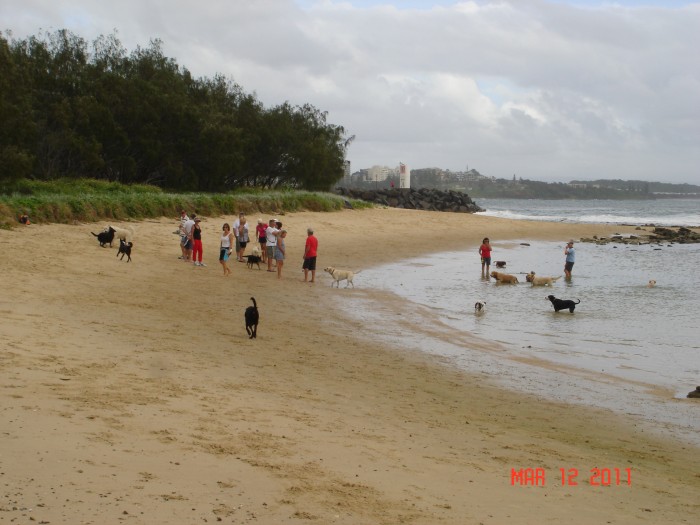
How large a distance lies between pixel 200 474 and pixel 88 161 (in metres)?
32.8

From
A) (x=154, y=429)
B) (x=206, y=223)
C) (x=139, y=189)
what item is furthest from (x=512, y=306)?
(x=139, y=189)

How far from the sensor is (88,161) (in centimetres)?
3541

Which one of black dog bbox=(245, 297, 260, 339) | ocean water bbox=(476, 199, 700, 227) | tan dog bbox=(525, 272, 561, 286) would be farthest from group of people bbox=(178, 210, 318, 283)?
ocean water bbox=(476, 199, 700, 227)

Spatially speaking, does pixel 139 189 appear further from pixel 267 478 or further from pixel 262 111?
pixel 267 478

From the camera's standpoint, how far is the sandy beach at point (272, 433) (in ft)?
16.4

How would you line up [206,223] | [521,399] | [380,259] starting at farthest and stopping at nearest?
[206,223] → [380,259] → [521,399]

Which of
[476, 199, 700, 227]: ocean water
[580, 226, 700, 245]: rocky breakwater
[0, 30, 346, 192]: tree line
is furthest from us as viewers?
[476, 199, 700, 227]: ocean water

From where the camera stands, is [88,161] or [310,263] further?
[88,161]

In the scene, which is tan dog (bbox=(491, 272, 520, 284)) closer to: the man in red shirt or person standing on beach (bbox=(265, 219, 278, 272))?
the man in red shirt

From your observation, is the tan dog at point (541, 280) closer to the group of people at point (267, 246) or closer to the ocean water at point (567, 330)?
the ocean water at point (567, 330)

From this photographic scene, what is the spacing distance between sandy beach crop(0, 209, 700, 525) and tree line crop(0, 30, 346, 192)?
742 inches

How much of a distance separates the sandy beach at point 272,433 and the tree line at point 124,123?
61.8 ft

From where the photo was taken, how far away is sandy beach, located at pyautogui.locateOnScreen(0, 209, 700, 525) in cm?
498

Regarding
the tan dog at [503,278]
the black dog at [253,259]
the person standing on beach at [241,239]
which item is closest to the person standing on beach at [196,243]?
the black dog at [253,259]
